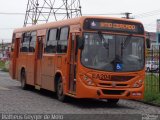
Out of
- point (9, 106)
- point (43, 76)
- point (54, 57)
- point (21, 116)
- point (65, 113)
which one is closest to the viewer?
point (21, 116)

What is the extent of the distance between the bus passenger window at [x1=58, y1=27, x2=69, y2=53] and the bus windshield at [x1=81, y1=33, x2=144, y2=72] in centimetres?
138

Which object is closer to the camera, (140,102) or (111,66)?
(111,66)

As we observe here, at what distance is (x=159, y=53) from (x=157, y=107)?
121 inches

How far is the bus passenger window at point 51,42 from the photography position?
1892 centimetres

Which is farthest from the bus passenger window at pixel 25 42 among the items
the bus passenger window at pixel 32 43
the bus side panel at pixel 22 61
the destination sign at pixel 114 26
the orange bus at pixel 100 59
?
the destination sign at pixel 114 26

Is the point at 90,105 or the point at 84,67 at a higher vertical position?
the point at 84,67

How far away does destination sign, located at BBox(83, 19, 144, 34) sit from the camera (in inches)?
651

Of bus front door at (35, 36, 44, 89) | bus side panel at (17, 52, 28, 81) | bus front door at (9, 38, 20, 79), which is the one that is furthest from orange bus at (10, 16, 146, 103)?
bus front door at (9, 38, 20, 79)

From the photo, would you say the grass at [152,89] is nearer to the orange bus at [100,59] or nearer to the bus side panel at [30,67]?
the orange bus at [100,59]

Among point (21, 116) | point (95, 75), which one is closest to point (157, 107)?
point (95, 75)

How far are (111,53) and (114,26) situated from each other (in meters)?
0.89

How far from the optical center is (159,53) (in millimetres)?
20203

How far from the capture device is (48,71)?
1944 cm

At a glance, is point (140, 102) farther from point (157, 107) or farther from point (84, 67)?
point (84, 67)
